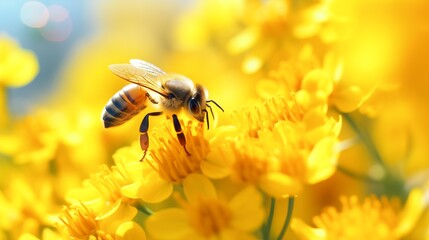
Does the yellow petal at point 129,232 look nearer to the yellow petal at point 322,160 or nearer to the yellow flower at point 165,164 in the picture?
the yellow flower at point 165,164

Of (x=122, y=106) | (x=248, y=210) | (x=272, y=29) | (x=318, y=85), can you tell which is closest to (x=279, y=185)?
(x=248, y=210)

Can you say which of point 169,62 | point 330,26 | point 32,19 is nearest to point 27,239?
point 330,26

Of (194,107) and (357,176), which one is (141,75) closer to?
(194,107)

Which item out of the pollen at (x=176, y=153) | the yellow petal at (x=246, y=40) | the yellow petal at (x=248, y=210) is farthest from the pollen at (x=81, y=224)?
the yellow petal at (x=246, y=40)

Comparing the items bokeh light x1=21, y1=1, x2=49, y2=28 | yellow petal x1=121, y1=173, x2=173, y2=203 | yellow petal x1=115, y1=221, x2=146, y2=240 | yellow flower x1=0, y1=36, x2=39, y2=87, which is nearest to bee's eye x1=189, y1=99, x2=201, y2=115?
yellow petal x1=121, y1=173, x2=173, y2=203

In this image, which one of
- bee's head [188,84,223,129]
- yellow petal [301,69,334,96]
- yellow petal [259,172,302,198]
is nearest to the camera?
yellow petal [259,172,302,198]

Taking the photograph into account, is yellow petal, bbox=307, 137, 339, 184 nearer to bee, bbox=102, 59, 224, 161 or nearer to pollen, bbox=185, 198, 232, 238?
pollen, bbox=185, 198, 232, 238

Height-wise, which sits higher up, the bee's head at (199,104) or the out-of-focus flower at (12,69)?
the out-of-focus flower at (12,69)

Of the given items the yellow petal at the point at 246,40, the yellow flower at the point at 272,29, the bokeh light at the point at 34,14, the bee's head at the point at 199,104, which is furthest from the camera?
the bokeh light at the point at 34,14
